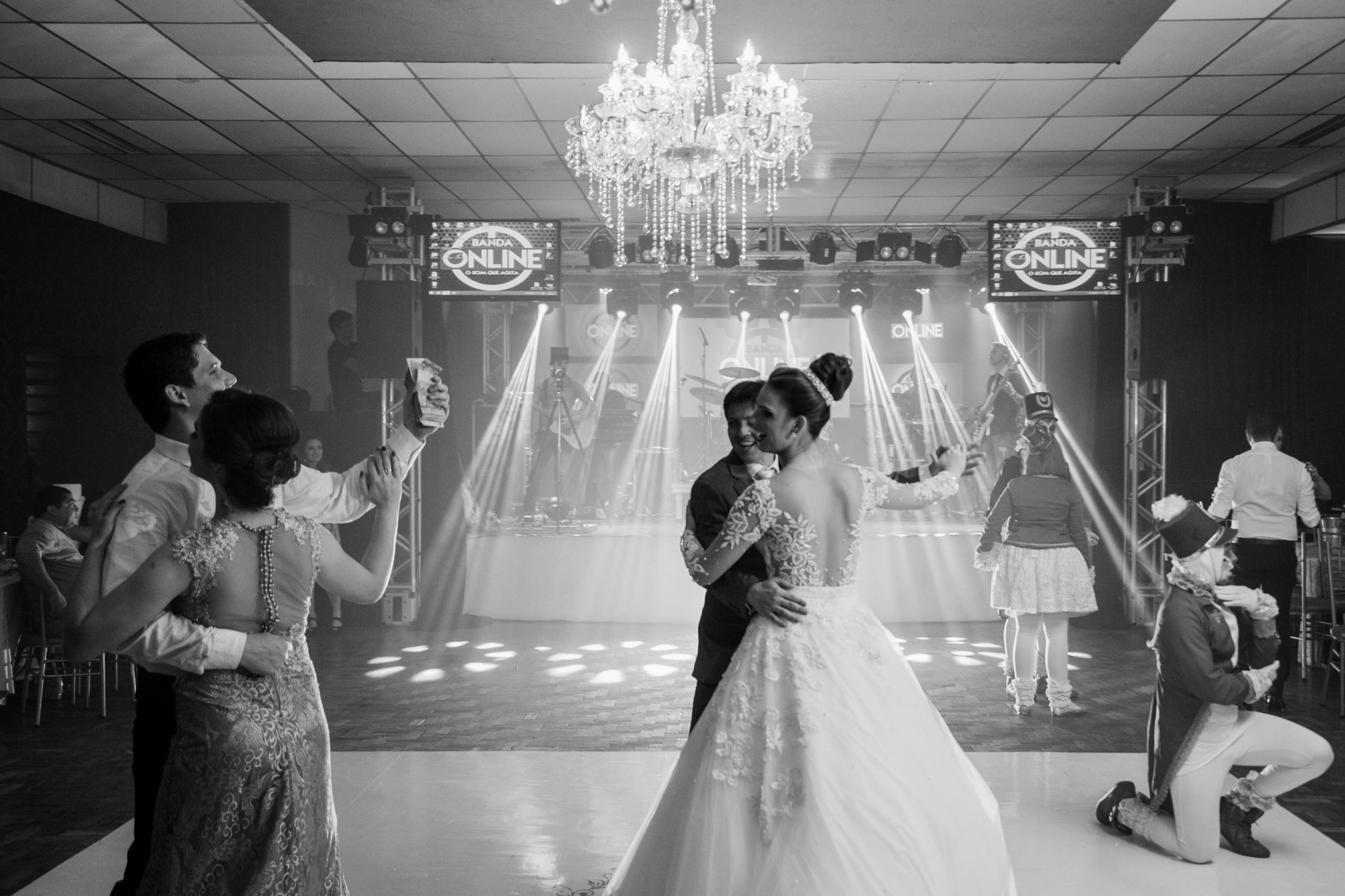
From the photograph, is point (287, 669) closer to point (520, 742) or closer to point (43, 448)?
point (520, 742)

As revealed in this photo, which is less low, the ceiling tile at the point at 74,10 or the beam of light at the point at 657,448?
the ceiling tile at the point at 74,10

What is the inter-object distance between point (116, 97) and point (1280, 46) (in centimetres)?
639

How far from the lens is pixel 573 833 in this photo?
12.6 ft

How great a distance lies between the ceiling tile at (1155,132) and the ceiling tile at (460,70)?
154 inches

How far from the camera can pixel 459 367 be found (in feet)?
36.8

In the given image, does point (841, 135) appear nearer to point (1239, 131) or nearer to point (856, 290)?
point (1239, 131)

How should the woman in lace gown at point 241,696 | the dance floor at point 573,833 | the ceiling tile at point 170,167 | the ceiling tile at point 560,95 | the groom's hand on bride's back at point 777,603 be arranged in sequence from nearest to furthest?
the woman in lace gown at point 241,696
the groom's hand on bride's back at point 777,603
the dance floor at point 573,833
the ceiling tile at point 560,95
the ceiling tile at point 170,167

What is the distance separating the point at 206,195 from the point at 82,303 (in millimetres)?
1494

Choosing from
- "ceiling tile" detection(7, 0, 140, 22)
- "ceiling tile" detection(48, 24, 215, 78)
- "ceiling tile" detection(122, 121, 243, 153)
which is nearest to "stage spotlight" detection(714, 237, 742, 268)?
"ceiling tile" detection(122, 121, 243, 153)

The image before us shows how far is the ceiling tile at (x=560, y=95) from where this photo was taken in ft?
19.8

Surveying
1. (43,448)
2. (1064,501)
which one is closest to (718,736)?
(1064,501)

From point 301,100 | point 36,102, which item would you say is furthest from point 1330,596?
point 36,102

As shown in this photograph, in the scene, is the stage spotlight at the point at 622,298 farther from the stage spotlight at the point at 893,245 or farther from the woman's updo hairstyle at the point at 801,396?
the woman's updo hairstyle at the point at 801,396

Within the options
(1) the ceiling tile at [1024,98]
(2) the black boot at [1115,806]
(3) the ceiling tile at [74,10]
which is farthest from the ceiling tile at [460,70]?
(2) the black boot at [1115,806]
